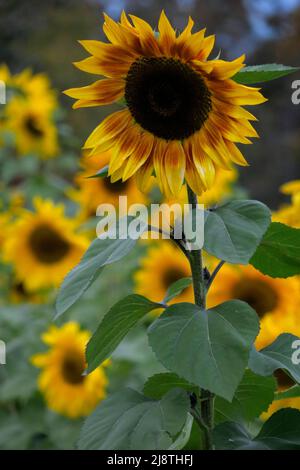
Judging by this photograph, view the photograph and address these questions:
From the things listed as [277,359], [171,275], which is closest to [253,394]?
[277,359]

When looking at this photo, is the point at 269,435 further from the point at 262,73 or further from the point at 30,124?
the point at 30,124

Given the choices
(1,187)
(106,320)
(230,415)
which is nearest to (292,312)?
(230,415)

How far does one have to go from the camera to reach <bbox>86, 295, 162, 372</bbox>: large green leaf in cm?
75

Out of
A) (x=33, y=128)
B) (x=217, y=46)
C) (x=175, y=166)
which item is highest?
(x=217, y=46)

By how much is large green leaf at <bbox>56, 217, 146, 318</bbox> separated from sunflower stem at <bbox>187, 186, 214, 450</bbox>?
0.24ft

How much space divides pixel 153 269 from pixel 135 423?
1345mm

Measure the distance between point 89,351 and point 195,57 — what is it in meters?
0.31

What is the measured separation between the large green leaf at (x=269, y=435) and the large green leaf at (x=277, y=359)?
5cm

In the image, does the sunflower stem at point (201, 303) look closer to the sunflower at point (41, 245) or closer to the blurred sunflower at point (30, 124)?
the sunflower at point (41, 245)

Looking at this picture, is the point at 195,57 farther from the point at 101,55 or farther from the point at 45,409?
the point at 45,409

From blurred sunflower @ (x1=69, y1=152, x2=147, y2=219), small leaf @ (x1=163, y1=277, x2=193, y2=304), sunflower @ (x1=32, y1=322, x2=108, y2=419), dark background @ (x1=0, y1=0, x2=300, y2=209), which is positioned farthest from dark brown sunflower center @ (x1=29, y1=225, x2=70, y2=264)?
dark background @ (x1=0, y1=0, x2=300, y2=209)

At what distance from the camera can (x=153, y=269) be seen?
2.06 m

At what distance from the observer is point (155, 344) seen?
696 mm
